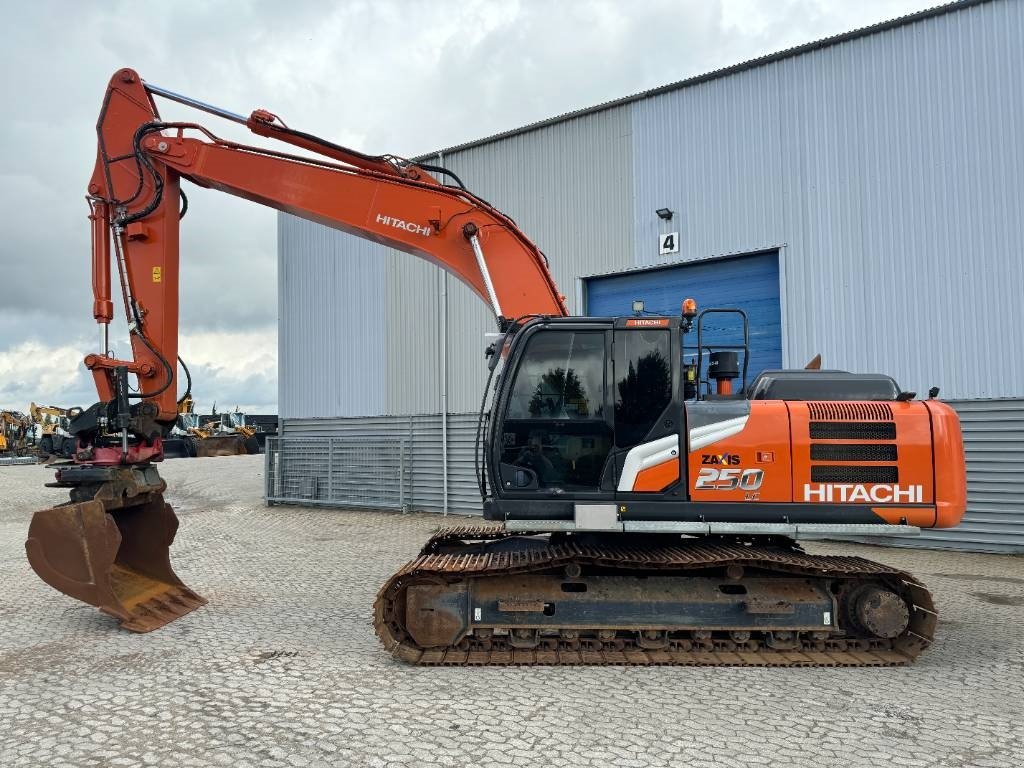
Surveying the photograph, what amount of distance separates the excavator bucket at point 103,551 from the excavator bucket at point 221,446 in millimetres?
33620

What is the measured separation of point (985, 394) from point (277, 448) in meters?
14.3

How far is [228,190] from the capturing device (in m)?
7.54

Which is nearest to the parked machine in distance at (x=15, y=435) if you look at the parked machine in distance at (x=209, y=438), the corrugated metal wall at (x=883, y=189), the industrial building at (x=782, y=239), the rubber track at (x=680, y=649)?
the parked machine in distance at (x=209, y=438)

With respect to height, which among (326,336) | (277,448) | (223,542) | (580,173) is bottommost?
(223,542)

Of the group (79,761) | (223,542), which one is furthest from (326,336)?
(79,761)

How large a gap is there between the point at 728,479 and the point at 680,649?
140cm

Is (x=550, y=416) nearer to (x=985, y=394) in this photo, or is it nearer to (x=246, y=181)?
(x=246, y=181)

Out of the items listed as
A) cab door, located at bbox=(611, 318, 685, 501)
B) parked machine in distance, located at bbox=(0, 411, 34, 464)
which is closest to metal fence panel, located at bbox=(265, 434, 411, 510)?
cab door, located at bbox=(611, 318, 685, 501)

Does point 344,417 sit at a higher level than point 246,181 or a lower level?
lower

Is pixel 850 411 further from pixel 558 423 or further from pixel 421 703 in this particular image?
pixel 421 703

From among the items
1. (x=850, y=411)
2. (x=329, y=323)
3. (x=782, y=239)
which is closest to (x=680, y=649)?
(x=850, y=411)

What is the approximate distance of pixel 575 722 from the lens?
460 cm

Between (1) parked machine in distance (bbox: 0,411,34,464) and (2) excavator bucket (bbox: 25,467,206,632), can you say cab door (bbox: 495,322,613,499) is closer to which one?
(2) excavator bucket (bbox: 25,467,206,632)

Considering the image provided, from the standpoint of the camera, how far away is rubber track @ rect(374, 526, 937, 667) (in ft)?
18.7
